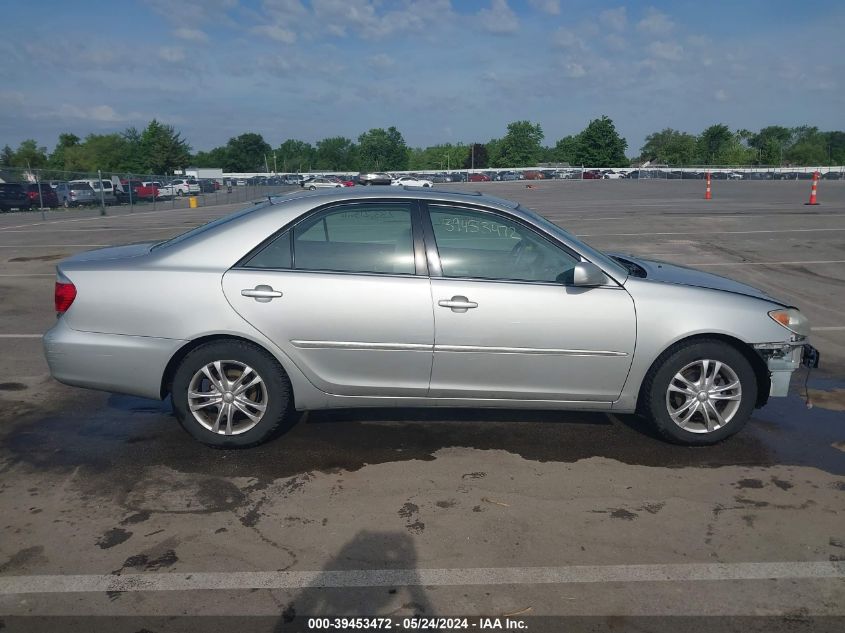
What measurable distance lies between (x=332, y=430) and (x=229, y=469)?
863 mm

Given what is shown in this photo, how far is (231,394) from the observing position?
14.6 feet

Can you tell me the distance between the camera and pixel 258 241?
449 cm

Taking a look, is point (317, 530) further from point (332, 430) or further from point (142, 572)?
point (332, 430)

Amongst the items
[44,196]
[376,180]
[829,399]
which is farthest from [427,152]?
[829,399]

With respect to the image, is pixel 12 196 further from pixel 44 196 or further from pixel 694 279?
pixel 694 279

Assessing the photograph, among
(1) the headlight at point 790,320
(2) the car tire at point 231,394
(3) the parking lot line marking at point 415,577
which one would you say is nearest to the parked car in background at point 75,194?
(2) the car tire at point 231,394

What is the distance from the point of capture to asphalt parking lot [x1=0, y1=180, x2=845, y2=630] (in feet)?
9.92

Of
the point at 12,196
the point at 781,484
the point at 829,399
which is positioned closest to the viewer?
the point at 781,484

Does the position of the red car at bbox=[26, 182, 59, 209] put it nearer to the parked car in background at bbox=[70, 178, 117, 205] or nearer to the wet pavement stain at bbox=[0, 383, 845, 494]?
the parked car in background at bbox=[70, 178, 117, 205]

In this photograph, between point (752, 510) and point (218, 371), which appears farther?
point (218, 371)

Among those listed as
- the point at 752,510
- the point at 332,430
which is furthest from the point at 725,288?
the point at 332,430

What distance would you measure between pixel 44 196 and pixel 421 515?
3293 centimetres

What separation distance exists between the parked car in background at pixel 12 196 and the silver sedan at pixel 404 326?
99.1 feet

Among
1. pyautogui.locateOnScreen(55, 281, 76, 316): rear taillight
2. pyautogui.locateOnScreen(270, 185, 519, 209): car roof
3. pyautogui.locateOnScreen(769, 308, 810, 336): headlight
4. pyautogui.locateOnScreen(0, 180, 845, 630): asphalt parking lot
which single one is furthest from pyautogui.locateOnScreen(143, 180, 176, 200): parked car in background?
pyautogui.locateOnScreen(769, 308, 810, 336): headlight
